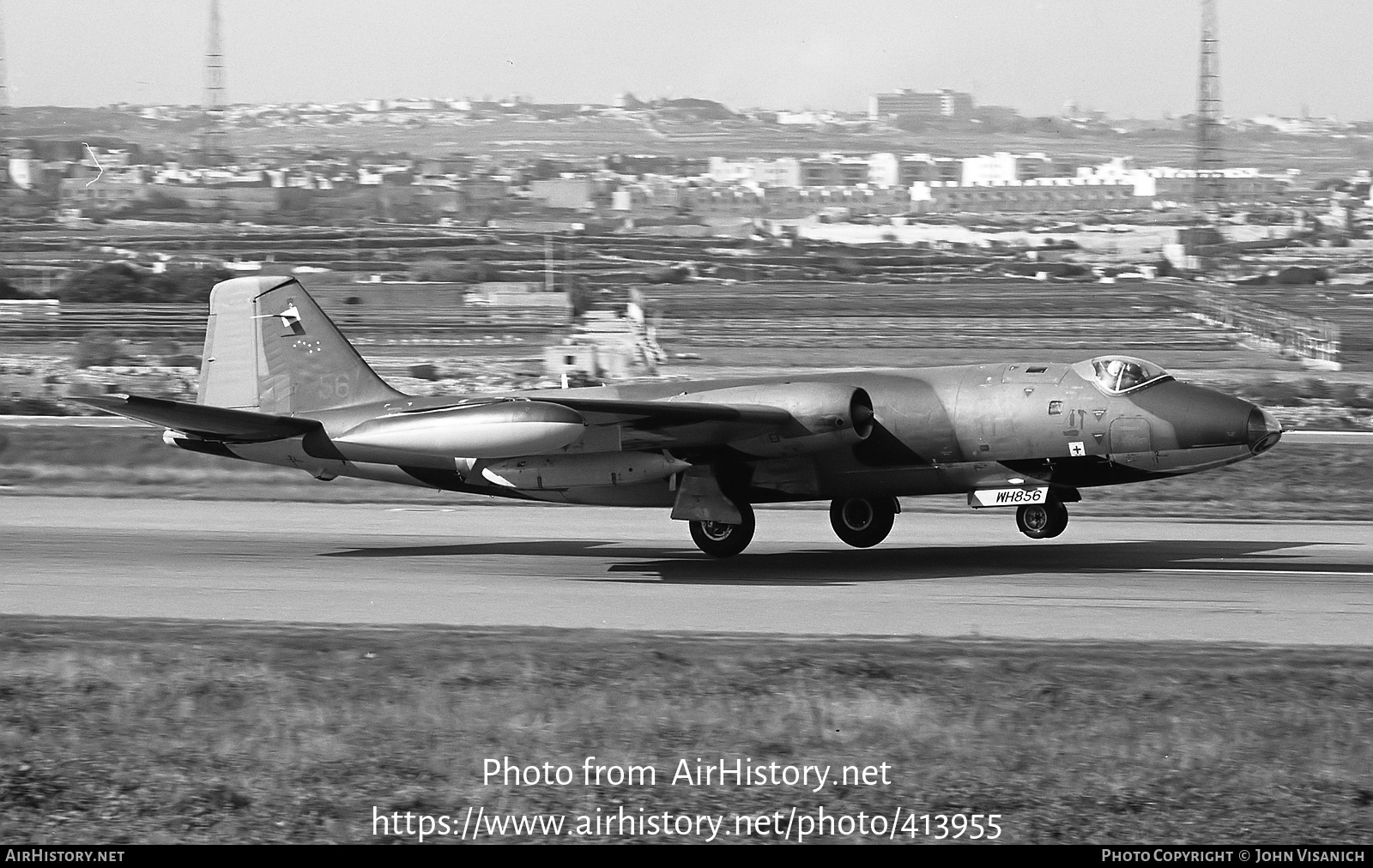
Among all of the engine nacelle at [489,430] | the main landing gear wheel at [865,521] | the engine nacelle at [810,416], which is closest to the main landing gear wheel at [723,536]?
the engine nacelle at [810,416]

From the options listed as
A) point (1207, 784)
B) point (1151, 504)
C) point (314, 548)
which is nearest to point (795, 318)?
point (1151, 504)

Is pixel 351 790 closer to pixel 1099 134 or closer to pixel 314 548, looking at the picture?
pixel 314 548

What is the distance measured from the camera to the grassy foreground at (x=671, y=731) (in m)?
8.98

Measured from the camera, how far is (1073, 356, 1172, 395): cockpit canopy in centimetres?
1812

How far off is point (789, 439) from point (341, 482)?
568 inches

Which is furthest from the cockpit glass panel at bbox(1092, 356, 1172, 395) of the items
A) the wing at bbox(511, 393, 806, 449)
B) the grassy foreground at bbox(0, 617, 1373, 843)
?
the grassy foreground at bbox(0, 617, 1373, 843)

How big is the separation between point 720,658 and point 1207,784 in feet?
14.4

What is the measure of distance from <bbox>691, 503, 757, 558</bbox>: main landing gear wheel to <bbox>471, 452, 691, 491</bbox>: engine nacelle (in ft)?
3.21

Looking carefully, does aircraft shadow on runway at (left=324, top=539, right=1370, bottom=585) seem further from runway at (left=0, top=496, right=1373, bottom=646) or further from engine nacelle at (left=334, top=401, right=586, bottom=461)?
engine nacelle at (left=334, top=401, right=586, bottom=461)

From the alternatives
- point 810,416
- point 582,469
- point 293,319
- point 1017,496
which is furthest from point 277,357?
point 1017,496

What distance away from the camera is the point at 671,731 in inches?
417

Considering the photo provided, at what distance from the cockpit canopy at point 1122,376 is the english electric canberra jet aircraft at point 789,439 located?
0.07ft

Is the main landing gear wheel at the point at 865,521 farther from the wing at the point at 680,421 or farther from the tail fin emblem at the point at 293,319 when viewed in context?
the tail fin emblem at the point at 293,319

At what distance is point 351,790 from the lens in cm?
929
